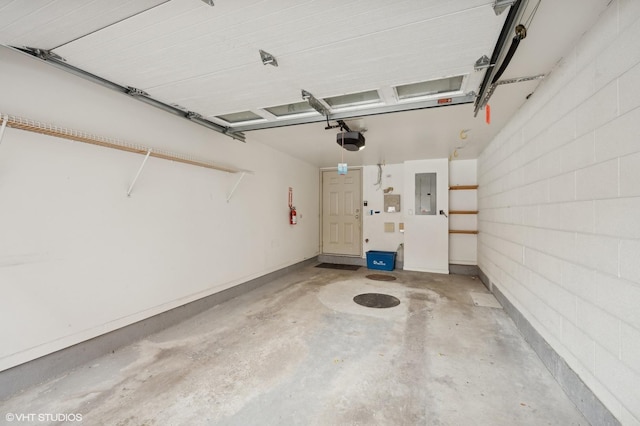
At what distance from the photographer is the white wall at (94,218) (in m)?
1.74

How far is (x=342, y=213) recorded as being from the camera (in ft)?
20.8

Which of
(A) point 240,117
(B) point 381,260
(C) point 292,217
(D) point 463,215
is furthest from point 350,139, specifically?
(D) point 463,215

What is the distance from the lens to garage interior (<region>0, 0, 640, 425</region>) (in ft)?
4.53

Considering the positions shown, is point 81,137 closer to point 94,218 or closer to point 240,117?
point 94,218

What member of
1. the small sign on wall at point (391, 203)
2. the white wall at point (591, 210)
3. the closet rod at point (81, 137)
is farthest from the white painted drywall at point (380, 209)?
the closet rod at point (81, 137)

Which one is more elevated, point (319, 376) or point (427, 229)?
point (427, 229)

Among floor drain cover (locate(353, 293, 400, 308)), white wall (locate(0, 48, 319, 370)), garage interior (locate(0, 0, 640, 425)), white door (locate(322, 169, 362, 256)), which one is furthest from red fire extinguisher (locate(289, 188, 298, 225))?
floor drain cover (locate(353, 293, 400, 308))

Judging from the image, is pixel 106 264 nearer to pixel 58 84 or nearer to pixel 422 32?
pixel 58 84

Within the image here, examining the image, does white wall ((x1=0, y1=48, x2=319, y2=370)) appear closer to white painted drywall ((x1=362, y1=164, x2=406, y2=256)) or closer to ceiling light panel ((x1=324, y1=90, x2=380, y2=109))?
ceiling light panel ((x1=324, y1=90, x2=380, y2=109))

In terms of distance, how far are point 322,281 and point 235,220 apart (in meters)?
1.96

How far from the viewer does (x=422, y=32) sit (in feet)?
4.82

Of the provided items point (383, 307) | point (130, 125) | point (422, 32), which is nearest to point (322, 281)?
point (383, 307)

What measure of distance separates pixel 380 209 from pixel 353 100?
3.73m

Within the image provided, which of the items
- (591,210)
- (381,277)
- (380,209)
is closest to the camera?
(591,210)
